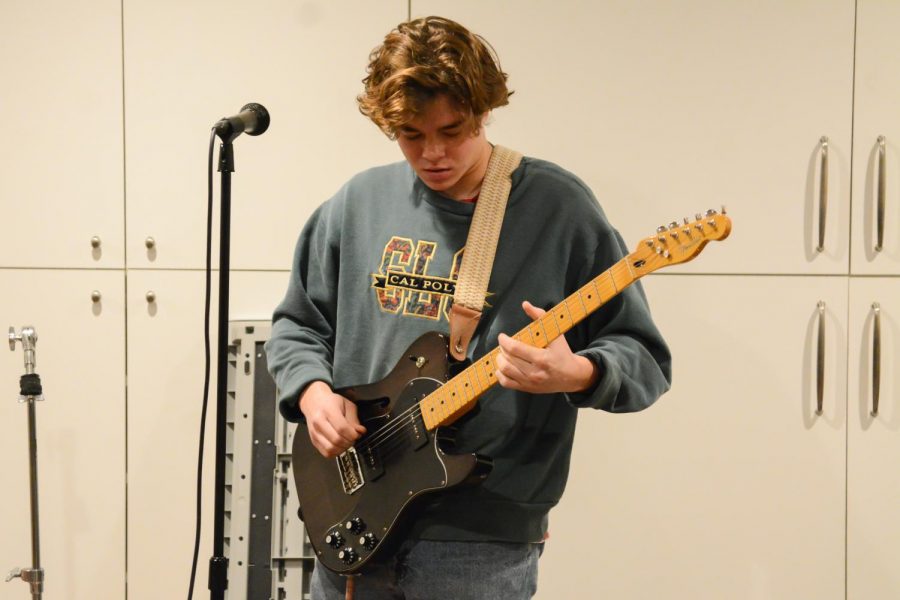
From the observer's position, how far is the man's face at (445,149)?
1.51 m

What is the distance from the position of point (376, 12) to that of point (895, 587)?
194 cm

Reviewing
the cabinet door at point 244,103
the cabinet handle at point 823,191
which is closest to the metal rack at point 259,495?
the cabinet door at point 244,103

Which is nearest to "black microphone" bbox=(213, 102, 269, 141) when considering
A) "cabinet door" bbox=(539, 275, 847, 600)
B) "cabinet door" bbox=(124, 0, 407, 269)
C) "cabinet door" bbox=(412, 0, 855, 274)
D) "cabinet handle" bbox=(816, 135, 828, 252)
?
"cabinet door" bbox=(124, 0, 407, 269)

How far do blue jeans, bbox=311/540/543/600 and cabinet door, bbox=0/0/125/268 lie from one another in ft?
4.33

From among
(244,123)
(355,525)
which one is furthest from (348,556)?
(244,123)

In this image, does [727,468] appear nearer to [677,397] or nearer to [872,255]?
[677,397]

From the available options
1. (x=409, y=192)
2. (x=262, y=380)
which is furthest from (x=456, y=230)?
(x=262, y=380)

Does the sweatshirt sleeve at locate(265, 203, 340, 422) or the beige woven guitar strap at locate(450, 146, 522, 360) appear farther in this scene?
the sweatshirt sleeve at locate(265, 203, 340, 422)

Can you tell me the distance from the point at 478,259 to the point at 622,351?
0.84 ft

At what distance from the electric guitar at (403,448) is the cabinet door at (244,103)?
97cm

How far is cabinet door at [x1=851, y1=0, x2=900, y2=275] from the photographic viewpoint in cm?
246

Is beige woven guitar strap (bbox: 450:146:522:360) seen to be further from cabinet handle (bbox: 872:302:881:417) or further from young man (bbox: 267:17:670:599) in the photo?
cabinet handle (bbox: 872:302:881:417)

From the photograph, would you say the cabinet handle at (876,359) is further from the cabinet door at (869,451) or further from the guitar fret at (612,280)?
the guitar fret at (612,280)

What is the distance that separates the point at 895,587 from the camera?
2.49 m
